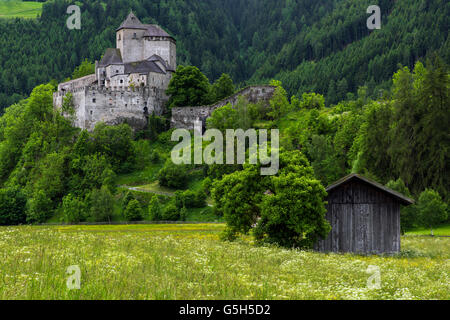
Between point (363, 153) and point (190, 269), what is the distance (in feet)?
182

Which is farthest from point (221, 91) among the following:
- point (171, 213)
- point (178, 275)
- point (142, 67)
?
point (178, 275)

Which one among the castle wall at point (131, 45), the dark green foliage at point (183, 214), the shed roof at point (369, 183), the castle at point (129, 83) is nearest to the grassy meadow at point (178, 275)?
the shed roof at point (369, 183)

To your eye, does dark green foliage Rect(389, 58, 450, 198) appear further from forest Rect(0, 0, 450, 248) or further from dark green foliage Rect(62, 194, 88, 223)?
dark green foliage Rect(62, 194, 88, 223)

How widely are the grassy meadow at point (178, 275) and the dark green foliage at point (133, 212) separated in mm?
47764

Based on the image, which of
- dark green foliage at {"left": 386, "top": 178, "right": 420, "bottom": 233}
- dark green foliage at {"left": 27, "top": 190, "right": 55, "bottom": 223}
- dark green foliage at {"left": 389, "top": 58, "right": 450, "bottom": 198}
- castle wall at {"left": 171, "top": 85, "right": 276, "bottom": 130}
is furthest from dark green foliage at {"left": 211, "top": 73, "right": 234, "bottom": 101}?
dark green foliage at {"left": 386, "top": 178, "right": 420, "bottom": 233}

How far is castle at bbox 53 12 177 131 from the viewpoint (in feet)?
303

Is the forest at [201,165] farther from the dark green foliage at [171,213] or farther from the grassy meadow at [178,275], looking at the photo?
the grassy meadow at [178,275]

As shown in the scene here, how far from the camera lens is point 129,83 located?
319 ft

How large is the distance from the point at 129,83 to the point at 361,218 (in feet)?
228

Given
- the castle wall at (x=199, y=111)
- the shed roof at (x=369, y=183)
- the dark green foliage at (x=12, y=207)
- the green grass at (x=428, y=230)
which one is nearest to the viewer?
the shed roof at (x=369, y=183)

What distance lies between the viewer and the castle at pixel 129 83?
92.3 metres

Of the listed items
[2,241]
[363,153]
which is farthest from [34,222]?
[2,241]

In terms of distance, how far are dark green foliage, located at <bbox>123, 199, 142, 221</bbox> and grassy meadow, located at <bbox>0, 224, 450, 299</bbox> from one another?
157ft

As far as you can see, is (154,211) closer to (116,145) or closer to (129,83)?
(116,145)
